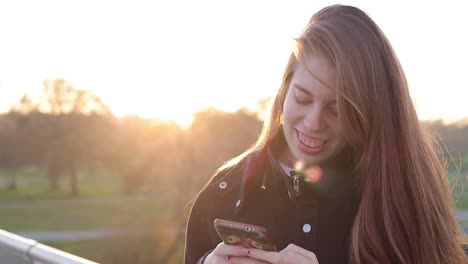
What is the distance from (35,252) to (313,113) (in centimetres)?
140

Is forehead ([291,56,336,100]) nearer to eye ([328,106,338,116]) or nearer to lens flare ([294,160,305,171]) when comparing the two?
eye ([328,106,338,116])

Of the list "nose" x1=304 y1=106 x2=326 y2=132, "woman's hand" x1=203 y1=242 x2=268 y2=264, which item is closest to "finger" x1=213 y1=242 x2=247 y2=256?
"woman's hand" x1=203 y1=242 x2=268 y2=264

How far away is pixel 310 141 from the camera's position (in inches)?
82.6

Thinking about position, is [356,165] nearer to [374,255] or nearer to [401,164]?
[401,164]

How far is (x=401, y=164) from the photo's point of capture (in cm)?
205

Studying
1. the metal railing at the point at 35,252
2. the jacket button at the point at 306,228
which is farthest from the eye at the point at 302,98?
the metal railing at the point at 35,252

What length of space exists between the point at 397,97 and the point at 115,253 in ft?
60.0

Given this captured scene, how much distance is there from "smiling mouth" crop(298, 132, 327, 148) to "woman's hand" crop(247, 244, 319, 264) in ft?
1.47

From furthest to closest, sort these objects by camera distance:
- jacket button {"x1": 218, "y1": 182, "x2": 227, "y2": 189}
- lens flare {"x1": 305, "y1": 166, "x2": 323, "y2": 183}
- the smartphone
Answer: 1. jacket button {"x1": 218, "y1": 182, "x2": 227, "y2": 189}
2. lens flare {"x1": 305, "y1": 166, "x2": 323, "y2": 183}
3. the smartphone

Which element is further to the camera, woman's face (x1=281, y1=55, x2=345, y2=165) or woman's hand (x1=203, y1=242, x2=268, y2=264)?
woman's face (x1=281, y1=55, x2=345, y2=165)

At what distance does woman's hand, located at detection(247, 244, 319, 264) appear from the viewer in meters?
1.76

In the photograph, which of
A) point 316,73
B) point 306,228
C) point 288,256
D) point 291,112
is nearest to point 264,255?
point 288,256

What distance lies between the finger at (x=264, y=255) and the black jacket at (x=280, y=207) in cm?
43


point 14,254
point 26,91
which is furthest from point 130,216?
point 14,254
